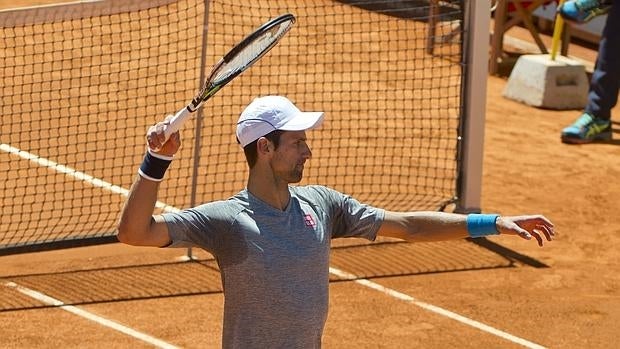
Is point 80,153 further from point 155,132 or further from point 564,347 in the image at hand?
point 155,132

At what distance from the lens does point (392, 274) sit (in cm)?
1108

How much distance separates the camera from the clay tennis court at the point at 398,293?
979cm

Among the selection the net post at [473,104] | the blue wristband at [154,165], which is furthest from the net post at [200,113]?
the blue wristband at [154,165]

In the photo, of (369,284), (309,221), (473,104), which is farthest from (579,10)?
(309,221)

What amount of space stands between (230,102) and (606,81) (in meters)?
4.20

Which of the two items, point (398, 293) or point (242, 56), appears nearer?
point (242, 56)

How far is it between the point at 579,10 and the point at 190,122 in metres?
4.41

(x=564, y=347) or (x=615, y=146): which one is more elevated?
(x=615, y=146)

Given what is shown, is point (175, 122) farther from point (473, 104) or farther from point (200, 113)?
point (473, 104)

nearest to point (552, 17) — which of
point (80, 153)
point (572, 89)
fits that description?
point (572, 89)

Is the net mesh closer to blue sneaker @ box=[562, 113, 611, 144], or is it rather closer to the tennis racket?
blue sneaker @ box=[562, 113, 611, 144]

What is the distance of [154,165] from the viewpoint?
5562 millimetres

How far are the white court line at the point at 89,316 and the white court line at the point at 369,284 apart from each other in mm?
1187

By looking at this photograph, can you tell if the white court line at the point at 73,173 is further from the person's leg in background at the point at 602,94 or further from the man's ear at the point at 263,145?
the man's ear at the point at 263,145
